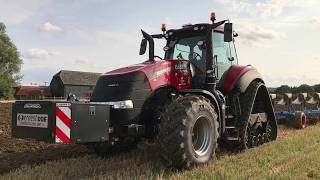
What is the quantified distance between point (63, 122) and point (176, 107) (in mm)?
1766

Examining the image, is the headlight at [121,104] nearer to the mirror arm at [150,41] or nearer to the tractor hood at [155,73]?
the tractor hood at [155,73]

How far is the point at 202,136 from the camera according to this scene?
7.55 m

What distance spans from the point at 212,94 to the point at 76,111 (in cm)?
276

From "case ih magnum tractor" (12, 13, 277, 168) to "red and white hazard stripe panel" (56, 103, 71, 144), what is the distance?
0.04 ft

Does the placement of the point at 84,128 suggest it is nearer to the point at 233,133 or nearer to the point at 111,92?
the point at 111,92

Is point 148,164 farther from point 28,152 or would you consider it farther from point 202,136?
point 28,152

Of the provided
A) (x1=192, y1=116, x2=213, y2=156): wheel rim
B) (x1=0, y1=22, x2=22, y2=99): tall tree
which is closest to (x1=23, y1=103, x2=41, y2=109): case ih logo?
(x1=192, y1=116, x2=213, y2=156): wheel rim

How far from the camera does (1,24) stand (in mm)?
66312

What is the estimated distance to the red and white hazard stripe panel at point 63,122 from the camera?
6.11 metres

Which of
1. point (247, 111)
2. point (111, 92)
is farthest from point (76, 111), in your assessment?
point (247, 111)

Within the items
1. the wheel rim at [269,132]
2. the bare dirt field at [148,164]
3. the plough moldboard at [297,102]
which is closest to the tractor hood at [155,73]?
the bare dirt field at [148,164]

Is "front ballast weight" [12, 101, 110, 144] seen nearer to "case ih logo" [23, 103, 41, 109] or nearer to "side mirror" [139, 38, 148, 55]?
"case ih logo" [23, 103, 41, 109]

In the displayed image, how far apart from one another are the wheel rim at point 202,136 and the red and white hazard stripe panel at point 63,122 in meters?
2.24

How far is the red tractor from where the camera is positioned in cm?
694
